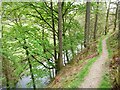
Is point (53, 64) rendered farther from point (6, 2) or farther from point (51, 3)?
point (6, 2)

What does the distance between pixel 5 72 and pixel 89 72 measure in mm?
8976

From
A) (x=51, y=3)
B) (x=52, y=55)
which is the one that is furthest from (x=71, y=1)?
(x=52, y=55)

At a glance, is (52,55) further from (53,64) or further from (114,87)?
(114,87)

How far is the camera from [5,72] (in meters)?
16.2

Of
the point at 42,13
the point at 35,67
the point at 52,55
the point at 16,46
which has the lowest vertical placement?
the point at 35,67

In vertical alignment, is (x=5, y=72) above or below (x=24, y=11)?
below

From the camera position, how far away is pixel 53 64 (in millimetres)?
17125

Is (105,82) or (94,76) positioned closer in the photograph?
(105,82)

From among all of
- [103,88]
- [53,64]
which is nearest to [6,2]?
[53,64]

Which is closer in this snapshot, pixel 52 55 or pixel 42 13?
pixel 42 13

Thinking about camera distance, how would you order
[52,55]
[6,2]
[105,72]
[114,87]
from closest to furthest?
[114,87] < [105,72] < [6,2] < [52,55]

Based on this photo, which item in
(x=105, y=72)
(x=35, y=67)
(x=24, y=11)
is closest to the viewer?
(x=105, y=72)

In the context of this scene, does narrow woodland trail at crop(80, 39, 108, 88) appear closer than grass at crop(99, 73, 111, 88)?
No

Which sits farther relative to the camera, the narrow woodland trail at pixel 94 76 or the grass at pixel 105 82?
the narrow woodland trail at pixel 94 76
